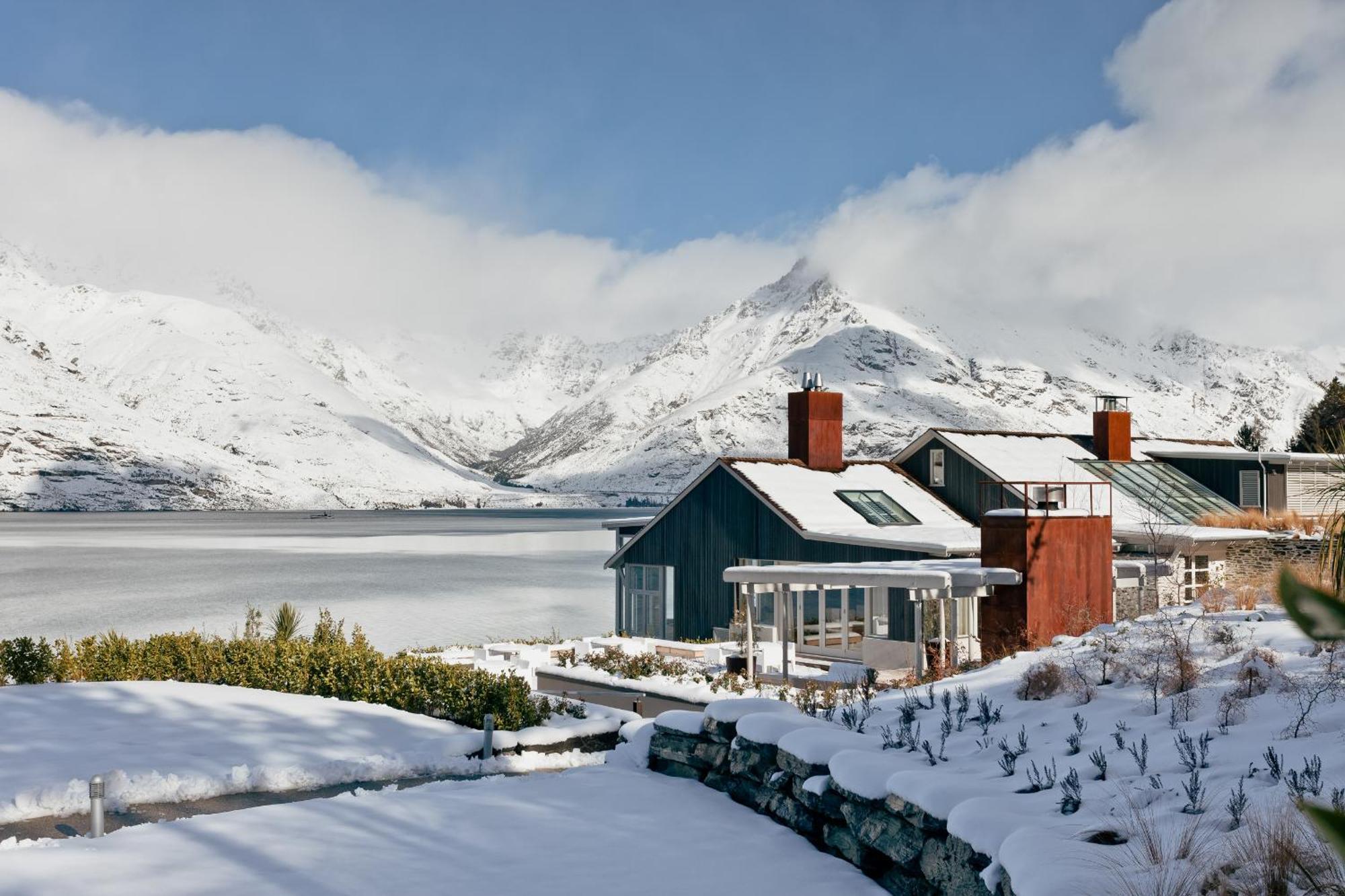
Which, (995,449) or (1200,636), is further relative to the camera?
(995,449)

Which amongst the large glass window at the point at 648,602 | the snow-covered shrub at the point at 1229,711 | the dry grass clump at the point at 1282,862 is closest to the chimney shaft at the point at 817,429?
the large glass window at the point at 648,602

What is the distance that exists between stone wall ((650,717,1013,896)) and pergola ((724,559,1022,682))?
956cm

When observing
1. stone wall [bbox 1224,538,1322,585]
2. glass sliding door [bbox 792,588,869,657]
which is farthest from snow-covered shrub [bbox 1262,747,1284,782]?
glass sliding door [bbox 792,588,869,657]

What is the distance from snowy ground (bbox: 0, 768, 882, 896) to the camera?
22.6 ft

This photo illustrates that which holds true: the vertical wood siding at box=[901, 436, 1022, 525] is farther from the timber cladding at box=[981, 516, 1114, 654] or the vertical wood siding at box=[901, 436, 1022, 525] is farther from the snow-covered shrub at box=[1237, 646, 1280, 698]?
the snow-covered shrub at box=[1237, 646, 1280, 698]

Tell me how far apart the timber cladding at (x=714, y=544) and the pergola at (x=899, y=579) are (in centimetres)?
542

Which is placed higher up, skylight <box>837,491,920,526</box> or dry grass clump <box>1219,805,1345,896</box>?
skylight <box>837,491,920,526</box>

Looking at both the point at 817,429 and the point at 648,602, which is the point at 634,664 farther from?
the point at 817,429

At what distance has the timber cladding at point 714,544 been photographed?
2877 centimetres

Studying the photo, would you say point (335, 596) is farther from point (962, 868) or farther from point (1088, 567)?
point (962, 868)

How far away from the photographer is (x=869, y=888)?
681 cm

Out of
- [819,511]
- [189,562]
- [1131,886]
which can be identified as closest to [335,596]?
[189,562]

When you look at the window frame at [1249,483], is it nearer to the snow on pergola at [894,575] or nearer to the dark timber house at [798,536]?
the dark timber house at [798,536]

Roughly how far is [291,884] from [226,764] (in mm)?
5153
